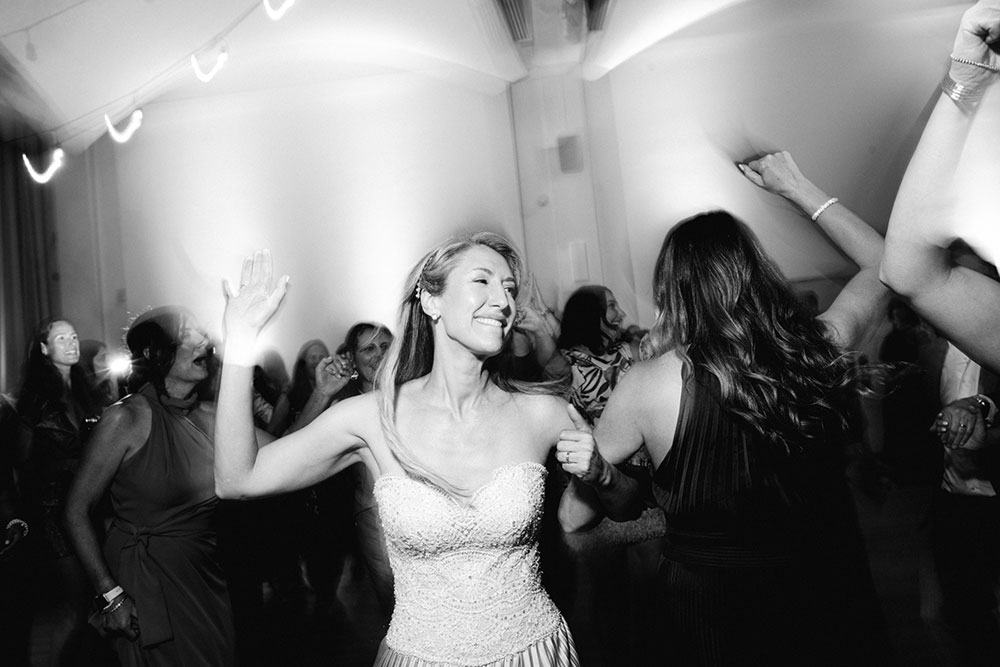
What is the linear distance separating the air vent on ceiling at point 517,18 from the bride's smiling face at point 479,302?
1.50m

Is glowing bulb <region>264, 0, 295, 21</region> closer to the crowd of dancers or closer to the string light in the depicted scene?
the string light

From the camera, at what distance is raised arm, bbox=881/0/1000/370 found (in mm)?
640

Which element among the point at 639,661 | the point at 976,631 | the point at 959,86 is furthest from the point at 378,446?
the point at 976,631

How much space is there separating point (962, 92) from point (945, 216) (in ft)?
0.40

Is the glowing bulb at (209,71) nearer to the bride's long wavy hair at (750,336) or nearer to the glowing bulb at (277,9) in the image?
the glowing bulb at (277,9)

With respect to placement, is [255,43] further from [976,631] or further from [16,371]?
[976,631]

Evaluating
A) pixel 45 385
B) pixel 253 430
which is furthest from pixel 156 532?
pixel 253 430

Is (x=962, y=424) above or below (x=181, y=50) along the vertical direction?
below

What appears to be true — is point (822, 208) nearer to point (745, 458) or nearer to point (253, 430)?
point (745, 458)

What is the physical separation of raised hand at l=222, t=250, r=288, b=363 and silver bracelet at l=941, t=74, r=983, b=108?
82 cm

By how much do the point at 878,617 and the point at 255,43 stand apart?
2311 millimetres

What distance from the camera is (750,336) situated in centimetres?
102

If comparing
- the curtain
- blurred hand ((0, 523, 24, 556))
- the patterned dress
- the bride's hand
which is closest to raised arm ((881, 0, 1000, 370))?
the bride's hand

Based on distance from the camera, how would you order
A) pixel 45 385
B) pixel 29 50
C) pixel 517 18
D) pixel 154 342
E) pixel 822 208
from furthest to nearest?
1. pixel 517 18
2. pixel 29 50
3. pixel 45 385
4. pixel 154 342
5. pixel 822 208
